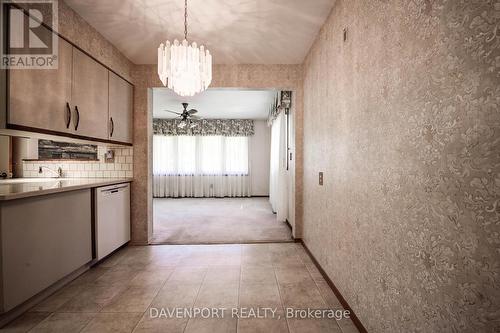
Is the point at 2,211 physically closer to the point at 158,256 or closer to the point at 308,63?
the point at 158,256

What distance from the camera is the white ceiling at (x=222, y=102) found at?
17.6ft

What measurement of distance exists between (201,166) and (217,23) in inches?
248

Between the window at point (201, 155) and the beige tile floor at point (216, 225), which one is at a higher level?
the window at point (201, 155)

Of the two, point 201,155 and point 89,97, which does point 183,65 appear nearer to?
point 89,97

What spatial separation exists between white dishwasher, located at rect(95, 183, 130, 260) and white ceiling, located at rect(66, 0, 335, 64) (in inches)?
69.1

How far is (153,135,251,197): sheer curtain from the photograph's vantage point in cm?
841

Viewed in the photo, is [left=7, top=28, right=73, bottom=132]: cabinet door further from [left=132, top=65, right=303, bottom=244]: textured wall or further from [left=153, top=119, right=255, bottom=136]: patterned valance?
[left=153, top=119, right=255, bottom=136]: patterned valance

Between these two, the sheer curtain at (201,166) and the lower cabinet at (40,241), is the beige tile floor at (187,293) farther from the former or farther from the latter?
the sheer curtain at (201,166)

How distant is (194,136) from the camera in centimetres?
850

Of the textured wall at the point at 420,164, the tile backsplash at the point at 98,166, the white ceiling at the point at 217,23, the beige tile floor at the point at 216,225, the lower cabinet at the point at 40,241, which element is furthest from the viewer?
the beige tile floor at the point at 216,225

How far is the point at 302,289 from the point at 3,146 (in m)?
4.04

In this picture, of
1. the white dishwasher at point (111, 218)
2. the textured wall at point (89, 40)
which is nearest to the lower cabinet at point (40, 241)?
the white dishwasher at point (111, 218)

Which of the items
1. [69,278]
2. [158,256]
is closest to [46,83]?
[69,278]

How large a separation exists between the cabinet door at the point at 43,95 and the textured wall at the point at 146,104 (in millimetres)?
1232
